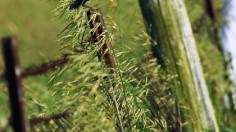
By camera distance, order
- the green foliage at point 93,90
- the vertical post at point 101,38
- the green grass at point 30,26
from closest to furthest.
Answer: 1. the green foliage at point 93,90
2. the vertical post at point 101,38
3. the green grass at point 30,26

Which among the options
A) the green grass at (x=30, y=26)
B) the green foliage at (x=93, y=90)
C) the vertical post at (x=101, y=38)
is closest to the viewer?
the green foliage at (x=93, y=90)

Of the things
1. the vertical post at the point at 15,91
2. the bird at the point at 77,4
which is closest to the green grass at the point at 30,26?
the bird at the point at 77,4

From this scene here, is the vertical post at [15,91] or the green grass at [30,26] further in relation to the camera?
the green grass at [30,26]

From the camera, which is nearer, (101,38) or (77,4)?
(101,38)

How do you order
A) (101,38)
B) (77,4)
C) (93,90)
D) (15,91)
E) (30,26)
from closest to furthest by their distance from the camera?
(15,91), (93,90), (101,38), (77,4), (30,26)

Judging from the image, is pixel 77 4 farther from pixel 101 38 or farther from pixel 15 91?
pixel 15 91

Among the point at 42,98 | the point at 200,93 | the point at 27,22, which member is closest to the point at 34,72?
the point at 200,93

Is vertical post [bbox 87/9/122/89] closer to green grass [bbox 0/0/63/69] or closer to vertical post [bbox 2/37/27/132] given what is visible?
vertical post [bbox 2/37/27/132]

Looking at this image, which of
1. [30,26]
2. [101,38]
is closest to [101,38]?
[101,38]

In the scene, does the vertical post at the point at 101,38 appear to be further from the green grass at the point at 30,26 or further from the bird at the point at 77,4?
the green grass at the point at 30,26

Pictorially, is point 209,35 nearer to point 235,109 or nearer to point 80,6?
point 235,109

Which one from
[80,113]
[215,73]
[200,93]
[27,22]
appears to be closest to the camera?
[80,113]
